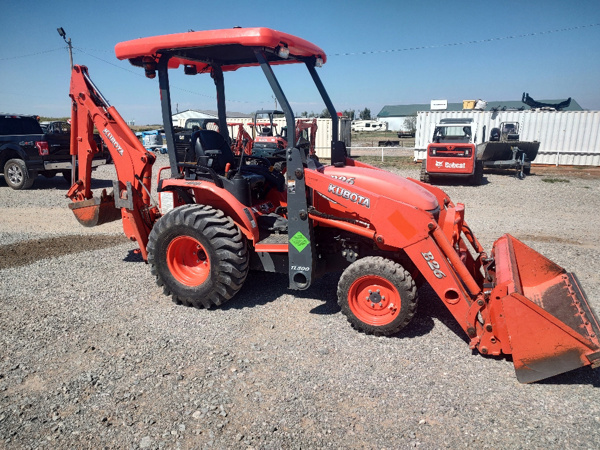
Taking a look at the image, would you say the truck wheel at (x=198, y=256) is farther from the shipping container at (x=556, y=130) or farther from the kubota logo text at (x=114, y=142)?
the shipping container at (x=556, y=130)

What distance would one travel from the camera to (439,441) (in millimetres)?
2785

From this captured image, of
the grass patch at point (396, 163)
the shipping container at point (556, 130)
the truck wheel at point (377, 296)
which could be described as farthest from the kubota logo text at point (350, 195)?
the shipping container at point (556, 130)

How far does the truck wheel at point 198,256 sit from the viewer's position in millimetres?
4414

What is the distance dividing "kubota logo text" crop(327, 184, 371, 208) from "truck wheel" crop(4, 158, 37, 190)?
11.3 m

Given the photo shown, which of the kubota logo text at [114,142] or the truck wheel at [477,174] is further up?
the kubota logo text at [114,142]

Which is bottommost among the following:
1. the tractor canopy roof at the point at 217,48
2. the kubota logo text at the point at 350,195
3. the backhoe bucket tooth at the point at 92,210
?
the backhoe bucket tooth at the point at 92,210

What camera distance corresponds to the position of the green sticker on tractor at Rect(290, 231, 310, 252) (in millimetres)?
4234

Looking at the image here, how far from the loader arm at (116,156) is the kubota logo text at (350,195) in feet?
7.82

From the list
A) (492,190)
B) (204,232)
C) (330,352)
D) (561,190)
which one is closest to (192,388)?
(330,352)

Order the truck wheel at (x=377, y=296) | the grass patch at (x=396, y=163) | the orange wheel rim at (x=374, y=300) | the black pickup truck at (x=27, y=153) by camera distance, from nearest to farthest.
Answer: the truck wheel at (x=377, y=296) < the orange wheel rim at (x=374, y=300) < the black pickup truck at (x=27, y=153) < the grass patch at (x=396, y=163)

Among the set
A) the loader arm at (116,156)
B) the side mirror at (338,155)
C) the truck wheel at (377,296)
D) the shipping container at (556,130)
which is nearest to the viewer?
the truck wheel at (377,296)

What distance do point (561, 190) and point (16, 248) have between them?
13.7 meters

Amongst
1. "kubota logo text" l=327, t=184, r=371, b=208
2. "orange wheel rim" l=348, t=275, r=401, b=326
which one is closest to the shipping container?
"kubota logo text" l=327, t=184, r=371, b=208

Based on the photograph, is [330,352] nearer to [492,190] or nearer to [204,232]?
[204,232]
